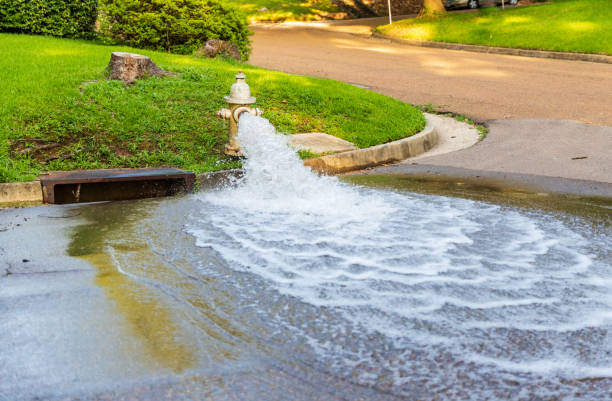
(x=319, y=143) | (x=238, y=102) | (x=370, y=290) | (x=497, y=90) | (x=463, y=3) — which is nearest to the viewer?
(x=370, y=290)

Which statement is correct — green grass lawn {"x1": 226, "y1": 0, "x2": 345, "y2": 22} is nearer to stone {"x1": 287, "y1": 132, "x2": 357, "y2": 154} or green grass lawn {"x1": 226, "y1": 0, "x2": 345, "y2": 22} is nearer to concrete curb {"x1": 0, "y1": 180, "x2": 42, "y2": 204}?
stone {"x1": 287, "y1": 132, "x2": 357, "y2": 154}

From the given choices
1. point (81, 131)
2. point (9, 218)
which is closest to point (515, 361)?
point (9, 218)

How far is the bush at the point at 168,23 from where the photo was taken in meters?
Answer: 12.8

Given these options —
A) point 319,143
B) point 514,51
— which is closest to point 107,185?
point 319,143

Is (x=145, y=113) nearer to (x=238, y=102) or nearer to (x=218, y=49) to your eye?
(x=238, y=102)

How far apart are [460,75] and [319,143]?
7959mm

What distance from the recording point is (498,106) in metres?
11.7

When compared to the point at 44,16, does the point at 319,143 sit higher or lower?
lower

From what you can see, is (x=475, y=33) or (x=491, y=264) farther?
(x=475, y=33)

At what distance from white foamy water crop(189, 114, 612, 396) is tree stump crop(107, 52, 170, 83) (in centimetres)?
359

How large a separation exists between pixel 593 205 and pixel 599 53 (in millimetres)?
13489

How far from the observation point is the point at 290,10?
110ft

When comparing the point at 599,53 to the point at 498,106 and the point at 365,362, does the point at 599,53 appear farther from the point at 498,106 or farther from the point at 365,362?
the point at 365,362

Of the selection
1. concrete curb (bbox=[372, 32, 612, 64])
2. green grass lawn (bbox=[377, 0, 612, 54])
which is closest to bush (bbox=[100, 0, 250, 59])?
concrete curb (bbox=[372, 32, 612, 64])
